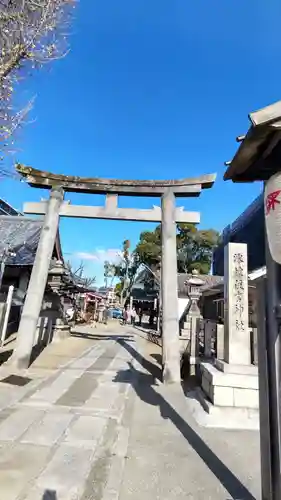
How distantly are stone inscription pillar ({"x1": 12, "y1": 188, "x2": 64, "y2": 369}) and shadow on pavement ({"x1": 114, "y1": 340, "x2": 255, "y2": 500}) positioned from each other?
95.6 inches

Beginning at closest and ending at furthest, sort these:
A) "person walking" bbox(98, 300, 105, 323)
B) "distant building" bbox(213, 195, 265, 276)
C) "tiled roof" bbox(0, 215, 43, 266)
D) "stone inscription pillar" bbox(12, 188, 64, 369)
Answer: "stone inscription pillar" bbox(12, 188, 64, 369) < "tiled roof" bbox(0, 215, 43, 266) < "distant building" bbox(213, 195, 265, 276) < "person walking" bbox(98, 300, 105, 323)

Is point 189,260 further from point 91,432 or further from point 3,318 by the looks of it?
point 91,432

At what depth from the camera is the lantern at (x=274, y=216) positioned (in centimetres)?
222

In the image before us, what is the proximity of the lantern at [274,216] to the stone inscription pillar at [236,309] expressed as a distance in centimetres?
364

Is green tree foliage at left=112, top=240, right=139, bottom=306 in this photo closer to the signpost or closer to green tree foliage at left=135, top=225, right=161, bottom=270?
green tree foliage at left=135, top=225, right=161, bottom=270

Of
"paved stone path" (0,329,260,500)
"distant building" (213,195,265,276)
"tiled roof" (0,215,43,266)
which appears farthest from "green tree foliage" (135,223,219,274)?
"paved stone path" (0,329,260,500)

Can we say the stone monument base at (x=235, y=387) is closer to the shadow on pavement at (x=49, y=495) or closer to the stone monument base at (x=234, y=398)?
the stone monument base at (x=234, y=398)

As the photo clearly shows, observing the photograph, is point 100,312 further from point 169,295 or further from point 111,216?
point 169,295

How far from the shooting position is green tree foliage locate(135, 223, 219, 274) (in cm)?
3766

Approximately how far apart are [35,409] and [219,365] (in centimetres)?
322

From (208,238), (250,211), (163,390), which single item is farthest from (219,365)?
(208,238)

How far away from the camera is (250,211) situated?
25547 mm

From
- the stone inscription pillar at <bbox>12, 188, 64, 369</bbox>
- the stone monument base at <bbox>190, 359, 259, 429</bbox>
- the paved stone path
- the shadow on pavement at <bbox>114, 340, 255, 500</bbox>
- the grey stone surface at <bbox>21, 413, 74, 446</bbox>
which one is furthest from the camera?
the stone inscription pillar at <bbox>12, 188, 64, 369</bbox>

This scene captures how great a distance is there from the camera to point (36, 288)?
7.84 meters
